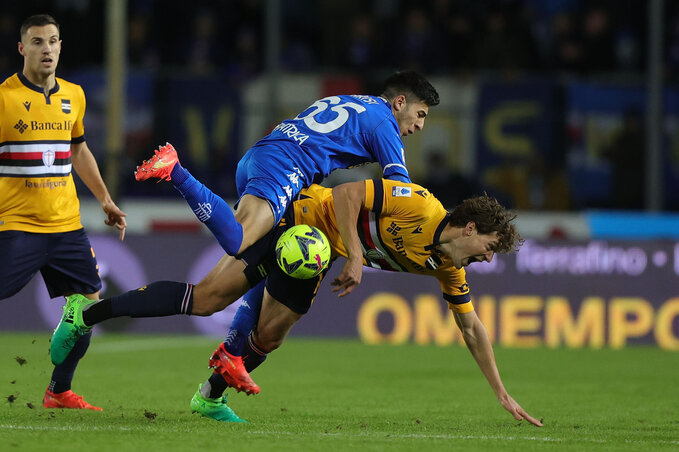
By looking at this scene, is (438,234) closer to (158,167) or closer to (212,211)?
(212,211)

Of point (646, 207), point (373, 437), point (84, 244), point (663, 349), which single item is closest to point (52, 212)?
point (84, 244)

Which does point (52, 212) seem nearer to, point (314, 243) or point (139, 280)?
point (314, 243)

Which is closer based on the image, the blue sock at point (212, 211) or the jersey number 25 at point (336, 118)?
the blue sock at point (212, 211)

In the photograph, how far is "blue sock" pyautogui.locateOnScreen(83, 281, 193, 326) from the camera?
22.2 feet

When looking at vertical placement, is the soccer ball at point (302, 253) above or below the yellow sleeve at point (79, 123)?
below

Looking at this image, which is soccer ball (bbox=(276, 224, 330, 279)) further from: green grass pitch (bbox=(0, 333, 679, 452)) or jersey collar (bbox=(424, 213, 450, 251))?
green grass pitch (bbox=(0, 333, 679, 452))

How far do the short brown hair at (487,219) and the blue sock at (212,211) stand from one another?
4.07 feet

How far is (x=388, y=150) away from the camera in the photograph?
723 centimetres

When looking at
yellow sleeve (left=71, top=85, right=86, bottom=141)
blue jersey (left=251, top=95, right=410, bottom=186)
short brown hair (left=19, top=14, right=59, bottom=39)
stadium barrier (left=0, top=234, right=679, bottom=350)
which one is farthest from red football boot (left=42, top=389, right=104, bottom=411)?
stadium barrier (left=0, top=234, right=679, bottom=350)

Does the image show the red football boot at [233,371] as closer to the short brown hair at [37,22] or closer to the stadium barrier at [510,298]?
the short brown hair at [37,22]

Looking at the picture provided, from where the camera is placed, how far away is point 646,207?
16.1 metres

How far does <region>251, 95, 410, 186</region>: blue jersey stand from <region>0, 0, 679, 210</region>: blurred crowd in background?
8648 millimetres

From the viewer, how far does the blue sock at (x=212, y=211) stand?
6715mm

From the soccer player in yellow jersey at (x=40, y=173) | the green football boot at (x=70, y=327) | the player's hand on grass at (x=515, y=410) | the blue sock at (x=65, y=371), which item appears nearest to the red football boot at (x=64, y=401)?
the blue sock at (x=65, y=371)
